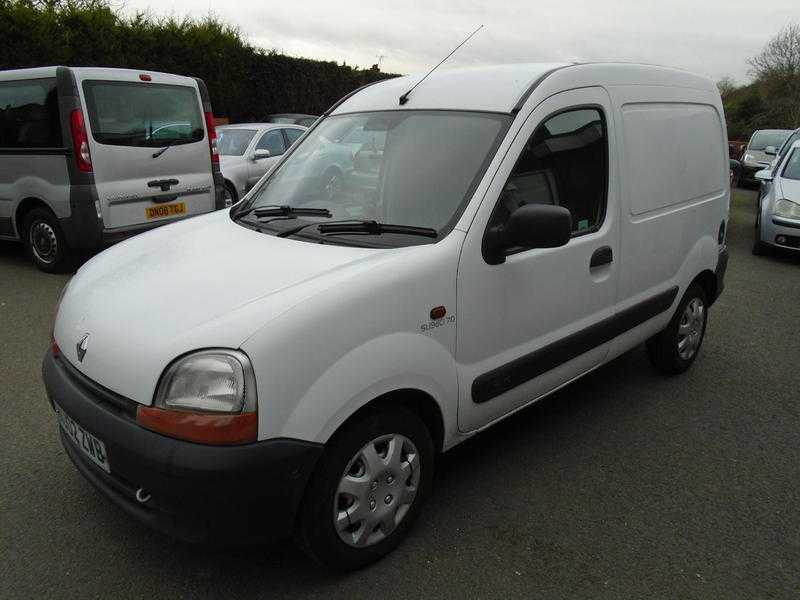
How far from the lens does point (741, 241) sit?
10164 millimetres

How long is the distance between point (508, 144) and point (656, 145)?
134 cm

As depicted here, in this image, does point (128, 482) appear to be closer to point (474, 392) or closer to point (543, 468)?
point (474, 392)

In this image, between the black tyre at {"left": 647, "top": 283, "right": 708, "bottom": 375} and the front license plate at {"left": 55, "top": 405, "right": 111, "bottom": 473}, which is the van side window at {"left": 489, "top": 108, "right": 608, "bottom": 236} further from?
the front license plate at {"left": 55, "top": 405, "right": 111, "bottom": 473}

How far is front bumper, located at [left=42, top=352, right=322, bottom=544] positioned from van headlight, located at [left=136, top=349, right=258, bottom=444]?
35 mm

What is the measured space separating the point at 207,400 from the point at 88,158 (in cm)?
521

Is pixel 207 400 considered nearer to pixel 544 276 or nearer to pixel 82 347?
pixel 82 347

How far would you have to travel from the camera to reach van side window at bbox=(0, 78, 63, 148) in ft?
21.4

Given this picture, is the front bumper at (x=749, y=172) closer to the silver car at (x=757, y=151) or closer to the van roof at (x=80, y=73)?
the silver car at (x=757, y=151)

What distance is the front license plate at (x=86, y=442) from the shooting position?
232 centimetres

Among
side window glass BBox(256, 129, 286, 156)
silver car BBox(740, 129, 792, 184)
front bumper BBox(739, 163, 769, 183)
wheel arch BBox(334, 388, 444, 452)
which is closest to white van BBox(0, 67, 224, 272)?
side window glass BBox(256, 129, 286, 156)

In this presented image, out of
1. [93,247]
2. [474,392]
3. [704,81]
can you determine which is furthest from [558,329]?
[93,247]

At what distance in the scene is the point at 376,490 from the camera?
252 centimetres

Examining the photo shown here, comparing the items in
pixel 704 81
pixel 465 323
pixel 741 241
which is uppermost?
pixel 704 81

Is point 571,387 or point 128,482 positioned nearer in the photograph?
point 128,482
